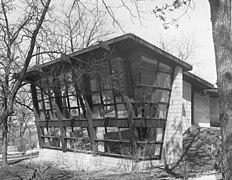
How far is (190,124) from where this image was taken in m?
14.5

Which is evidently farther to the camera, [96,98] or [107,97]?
[96,98]

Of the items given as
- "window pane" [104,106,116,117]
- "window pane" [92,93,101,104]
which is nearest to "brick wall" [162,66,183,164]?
"window pane" [104,106,116,117]

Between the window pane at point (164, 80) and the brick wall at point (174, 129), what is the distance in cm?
33

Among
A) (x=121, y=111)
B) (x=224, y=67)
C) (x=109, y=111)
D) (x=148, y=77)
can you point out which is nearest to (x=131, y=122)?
(x=121, y=111)

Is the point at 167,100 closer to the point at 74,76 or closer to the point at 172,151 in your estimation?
the point at 172,151

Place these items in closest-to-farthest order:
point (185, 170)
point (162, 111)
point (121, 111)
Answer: point (185, 170), point (121, 111), point (162, 111)

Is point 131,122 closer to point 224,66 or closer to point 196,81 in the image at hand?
point 196,81

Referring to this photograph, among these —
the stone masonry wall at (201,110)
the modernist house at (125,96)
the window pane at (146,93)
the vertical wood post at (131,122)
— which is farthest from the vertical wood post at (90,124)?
the stone masonry wall at (201,110)

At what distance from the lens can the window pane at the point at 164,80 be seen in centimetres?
1147

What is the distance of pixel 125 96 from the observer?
1073 cm

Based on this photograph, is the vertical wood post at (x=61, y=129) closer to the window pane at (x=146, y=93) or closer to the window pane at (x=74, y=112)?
the window pane at (x=74, y=112)

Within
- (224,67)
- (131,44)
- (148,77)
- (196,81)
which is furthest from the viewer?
(196,81)

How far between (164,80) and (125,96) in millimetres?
2231

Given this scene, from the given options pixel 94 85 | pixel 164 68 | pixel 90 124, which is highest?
pixel 164 68
